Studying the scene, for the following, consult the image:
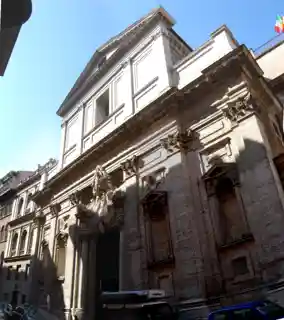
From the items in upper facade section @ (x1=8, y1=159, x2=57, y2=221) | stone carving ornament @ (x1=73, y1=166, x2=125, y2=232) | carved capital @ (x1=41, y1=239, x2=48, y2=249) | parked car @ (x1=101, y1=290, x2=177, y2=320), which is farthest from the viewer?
upper facade section @ (x1=8, y1=159, x2=57, y2=221)

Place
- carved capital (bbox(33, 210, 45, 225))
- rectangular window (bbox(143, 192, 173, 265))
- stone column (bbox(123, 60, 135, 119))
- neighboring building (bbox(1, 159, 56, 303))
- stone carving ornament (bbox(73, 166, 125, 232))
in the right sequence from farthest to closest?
neighboring building (bbox(1, 159, 56, 303))
carved capital (bbox(33, 210, 45, 225))
stone column (bbox(123, 60, 135, 119))
stone carving ornament (bbox(73, 166, 125, 232))
rectangular window (bbox(143, 192, 173, 265))

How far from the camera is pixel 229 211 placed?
857 centimetres

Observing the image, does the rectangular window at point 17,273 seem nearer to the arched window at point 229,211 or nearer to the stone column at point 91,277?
the stone column at point 91,277

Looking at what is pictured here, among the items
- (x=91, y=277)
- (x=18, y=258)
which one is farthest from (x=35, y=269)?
(x=18, y=258)

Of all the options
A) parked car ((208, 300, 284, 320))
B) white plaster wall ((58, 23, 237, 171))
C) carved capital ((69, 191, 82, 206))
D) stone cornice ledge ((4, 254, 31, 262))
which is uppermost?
white plaster wall ((58, 23, 237, 171))

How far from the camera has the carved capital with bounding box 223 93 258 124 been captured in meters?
8.92

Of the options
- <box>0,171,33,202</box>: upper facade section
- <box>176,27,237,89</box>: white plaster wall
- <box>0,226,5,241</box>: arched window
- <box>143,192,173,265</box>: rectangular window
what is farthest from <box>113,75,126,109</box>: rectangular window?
<box>0,226,5,241</box>: arched window

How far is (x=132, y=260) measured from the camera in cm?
968

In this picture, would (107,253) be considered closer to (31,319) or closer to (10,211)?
(31,319)

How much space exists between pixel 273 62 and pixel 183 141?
6.48 m

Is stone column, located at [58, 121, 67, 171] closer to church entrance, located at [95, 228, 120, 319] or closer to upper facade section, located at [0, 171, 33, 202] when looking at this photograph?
church entrance, located at [95, 228, 120, 319]

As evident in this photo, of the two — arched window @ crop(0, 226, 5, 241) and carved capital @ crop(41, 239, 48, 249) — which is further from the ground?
arched window @ crop(0, 226, 5, 241)

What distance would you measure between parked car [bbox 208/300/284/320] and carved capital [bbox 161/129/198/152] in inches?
206

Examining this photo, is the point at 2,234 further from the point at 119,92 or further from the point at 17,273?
the point at 119,92
